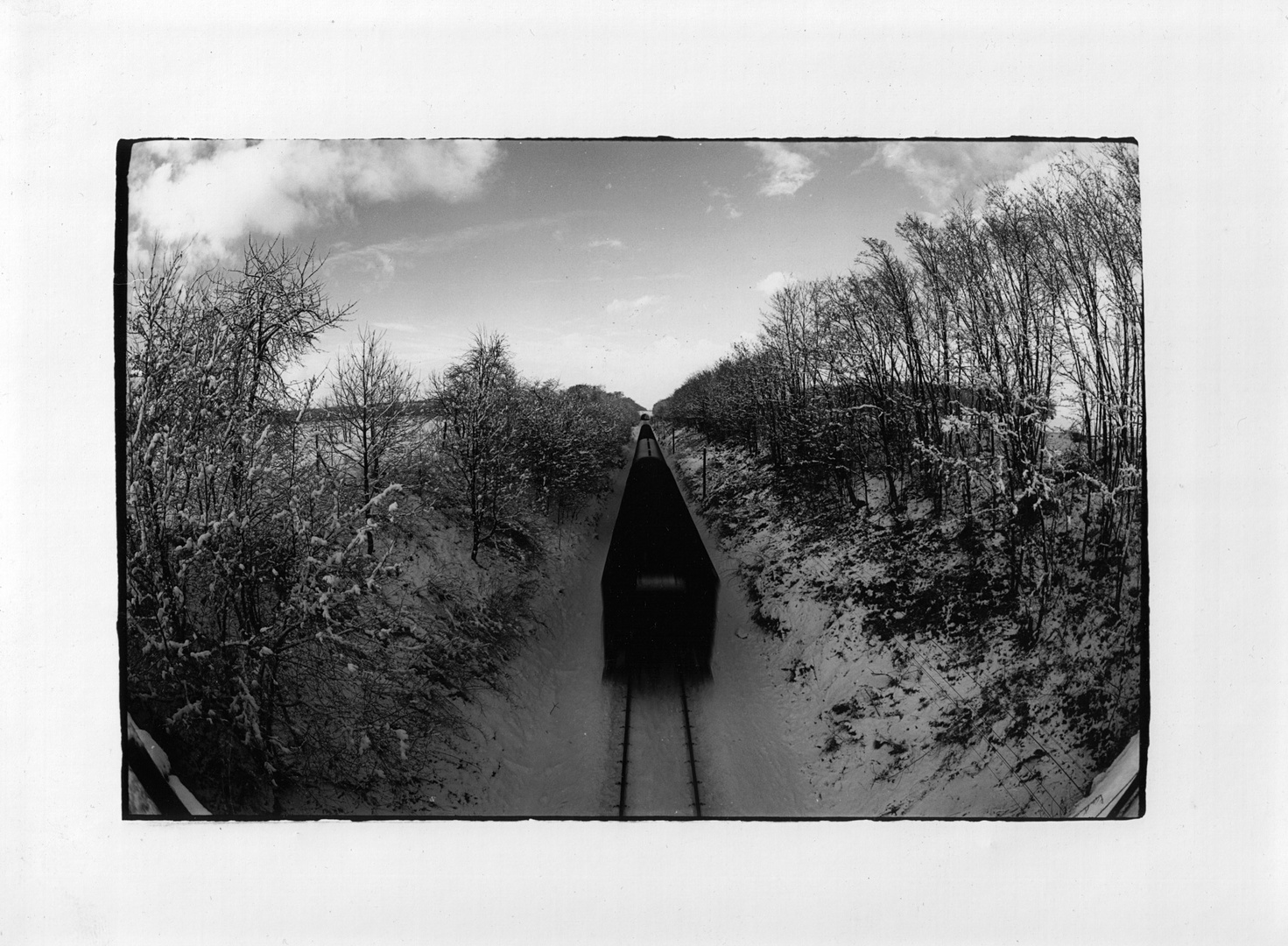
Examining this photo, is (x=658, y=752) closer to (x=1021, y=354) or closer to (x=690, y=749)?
(x=690, y=749)

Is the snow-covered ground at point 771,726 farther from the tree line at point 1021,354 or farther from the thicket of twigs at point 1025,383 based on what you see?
the tree line at point 1021,354

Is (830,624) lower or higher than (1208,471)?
lower

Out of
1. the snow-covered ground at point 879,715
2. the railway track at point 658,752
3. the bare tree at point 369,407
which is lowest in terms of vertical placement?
the railway track at point 658,752

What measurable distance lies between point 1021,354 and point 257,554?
5325 mm

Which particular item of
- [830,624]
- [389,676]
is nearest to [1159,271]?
[830,624]

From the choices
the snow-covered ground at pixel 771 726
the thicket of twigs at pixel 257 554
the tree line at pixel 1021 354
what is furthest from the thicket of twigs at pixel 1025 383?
the thicket of twigs at pixel 257 554

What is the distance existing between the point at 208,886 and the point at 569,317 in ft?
13.8

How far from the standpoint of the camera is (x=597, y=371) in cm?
417

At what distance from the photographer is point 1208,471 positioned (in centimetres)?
297

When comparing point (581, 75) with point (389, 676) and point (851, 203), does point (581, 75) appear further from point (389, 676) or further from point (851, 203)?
point (389, 676)

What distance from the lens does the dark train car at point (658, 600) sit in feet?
14.6

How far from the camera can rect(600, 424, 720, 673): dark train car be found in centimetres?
445

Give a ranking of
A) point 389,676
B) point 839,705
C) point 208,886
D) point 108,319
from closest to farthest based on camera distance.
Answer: point 208,886, point 108,319, point 389,676, point 839,705

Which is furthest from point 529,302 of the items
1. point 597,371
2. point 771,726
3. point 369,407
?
point 771,726
